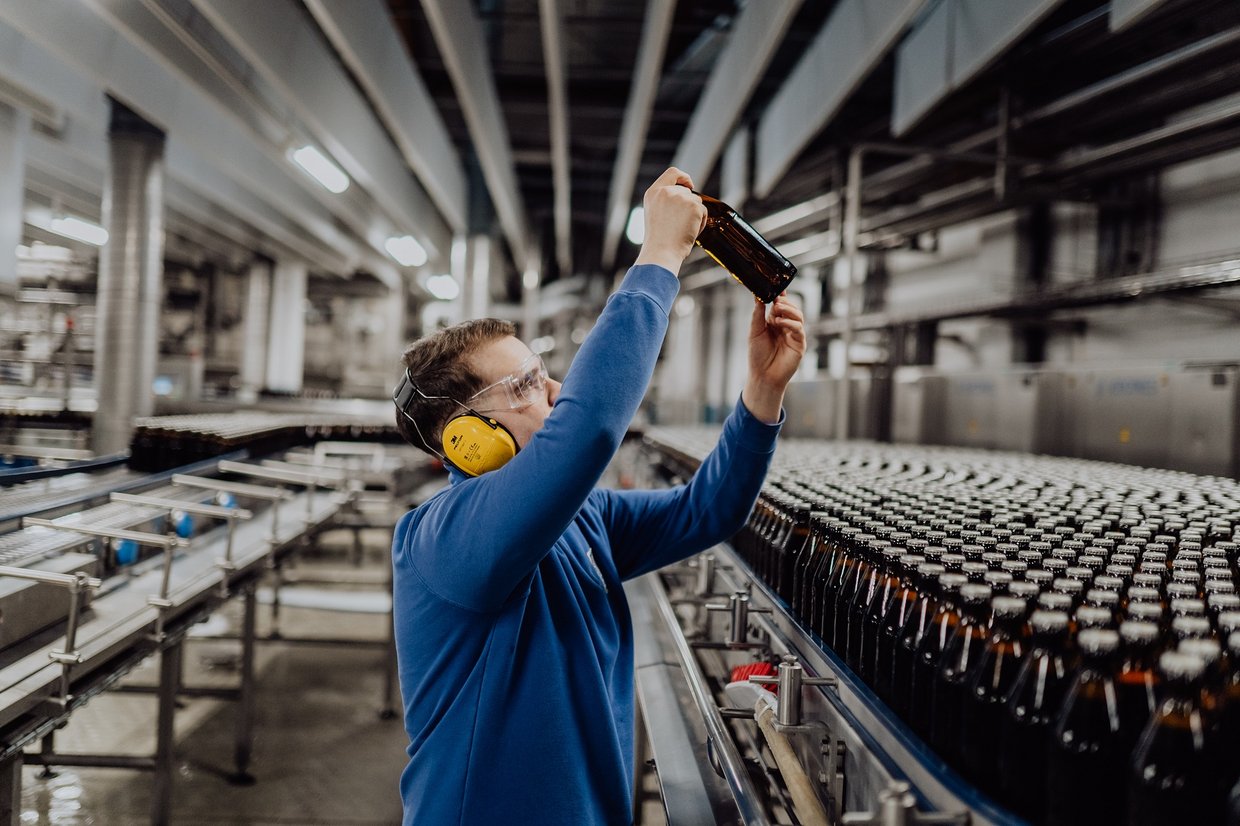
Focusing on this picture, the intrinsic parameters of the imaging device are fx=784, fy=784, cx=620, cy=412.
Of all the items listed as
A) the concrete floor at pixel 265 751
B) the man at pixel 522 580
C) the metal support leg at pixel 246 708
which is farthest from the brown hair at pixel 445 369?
the metal support leg at pixel 246 708

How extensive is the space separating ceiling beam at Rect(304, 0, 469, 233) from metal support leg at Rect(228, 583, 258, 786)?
2.57m

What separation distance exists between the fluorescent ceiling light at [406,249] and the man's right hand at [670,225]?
7562mm

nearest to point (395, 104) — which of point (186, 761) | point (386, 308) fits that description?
point (186, 761)

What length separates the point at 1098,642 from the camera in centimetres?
85

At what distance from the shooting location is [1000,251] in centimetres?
668

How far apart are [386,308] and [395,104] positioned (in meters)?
12.1

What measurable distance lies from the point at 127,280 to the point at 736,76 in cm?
445

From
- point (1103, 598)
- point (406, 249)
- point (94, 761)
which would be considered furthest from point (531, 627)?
point (406, 249)

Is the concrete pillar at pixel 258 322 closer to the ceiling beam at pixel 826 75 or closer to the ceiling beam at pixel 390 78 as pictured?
the ceiling beam at pixel 390 78

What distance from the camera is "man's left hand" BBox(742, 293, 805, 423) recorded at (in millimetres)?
1388

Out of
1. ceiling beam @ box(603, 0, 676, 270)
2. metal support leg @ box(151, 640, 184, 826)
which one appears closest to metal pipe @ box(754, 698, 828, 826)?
metal support leg @ box(151, 640, 184, 826)

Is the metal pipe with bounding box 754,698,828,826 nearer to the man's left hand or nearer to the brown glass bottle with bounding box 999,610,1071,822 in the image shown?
the brown glass bottle with bounding box 999,610,1071,822

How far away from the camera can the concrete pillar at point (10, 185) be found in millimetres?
5133

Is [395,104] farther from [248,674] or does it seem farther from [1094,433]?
[1094,433]
